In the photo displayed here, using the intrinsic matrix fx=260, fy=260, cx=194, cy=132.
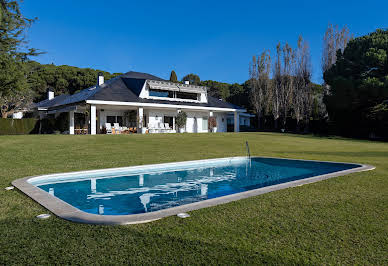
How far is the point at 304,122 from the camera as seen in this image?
37562mm

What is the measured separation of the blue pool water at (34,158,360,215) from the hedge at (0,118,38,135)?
27.2 metres

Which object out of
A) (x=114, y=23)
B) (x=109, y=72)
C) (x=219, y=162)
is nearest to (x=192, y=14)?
(x=114, y=23)

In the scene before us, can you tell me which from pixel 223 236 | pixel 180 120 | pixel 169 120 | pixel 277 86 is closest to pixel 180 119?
pixel 180 120

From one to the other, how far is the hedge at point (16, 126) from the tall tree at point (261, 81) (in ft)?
104

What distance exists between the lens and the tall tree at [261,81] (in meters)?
41.9

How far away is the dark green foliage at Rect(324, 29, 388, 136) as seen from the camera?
27625 millimetres

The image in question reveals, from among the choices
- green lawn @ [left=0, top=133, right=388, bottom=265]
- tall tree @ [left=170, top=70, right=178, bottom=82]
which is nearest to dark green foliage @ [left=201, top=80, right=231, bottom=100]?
tall tree @ [left=170, top=70, right=178, bottom=82]

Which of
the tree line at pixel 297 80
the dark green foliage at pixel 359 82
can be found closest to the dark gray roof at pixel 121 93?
the tree line at pixel 297 80

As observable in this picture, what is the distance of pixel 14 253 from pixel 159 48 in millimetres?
42397

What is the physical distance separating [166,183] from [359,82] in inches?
1125

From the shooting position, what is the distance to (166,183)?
26.5ft

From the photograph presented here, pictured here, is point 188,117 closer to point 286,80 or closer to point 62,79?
point 286,80

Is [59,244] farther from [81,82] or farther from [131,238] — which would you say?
[81,82]

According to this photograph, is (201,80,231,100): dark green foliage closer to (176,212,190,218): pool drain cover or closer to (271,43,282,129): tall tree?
(271,43,282,129): tall tree
